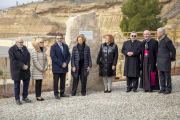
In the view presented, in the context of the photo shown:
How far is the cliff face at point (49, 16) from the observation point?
166 feet

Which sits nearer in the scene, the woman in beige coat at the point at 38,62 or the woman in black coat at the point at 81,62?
the woman in beige coat at the point at 38,62

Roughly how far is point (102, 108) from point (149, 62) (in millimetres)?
2338

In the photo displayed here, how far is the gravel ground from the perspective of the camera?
15.2ft

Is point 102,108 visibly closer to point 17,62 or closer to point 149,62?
point 149,62

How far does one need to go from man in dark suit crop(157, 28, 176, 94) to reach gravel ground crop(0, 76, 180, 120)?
19.2 inches

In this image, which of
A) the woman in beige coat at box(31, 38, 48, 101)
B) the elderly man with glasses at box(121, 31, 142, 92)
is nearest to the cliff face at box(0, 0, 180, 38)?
the elderly man with glasses at box(121, 31, 142, 92)

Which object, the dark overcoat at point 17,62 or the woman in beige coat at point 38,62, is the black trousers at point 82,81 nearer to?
the woman in beige coat at point 38,62

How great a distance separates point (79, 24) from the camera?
7.14 m

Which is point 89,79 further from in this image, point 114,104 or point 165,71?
point 165,71

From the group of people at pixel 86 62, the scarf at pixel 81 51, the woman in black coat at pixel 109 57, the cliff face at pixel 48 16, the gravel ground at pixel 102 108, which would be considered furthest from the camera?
the cliff face at pixel 48 16

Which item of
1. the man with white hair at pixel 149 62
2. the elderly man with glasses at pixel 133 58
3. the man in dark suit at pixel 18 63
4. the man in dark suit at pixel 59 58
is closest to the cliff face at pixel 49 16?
the elderly man with glasses at pixel 133 58

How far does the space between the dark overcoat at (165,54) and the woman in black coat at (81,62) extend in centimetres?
209

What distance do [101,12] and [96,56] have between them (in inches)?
1873

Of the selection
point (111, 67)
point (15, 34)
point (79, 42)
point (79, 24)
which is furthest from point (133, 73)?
point (15, 34)
